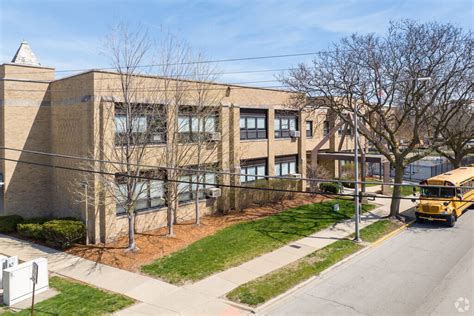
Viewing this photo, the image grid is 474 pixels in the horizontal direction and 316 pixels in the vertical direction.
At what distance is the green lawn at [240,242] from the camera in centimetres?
1384

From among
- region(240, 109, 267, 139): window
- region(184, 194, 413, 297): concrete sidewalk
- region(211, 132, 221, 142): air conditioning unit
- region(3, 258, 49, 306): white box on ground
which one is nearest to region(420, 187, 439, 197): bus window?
region(184, 194, 413, 297): concrete sidewalk

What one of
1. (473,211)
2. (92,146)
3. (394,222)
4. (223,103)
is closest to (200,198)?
(223,103)

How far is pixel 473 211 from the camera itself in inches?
973

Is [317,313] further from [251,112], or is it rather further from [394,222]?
[251,112]

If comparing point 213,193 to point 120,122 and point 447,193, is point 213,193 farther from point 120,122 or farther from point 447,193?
point 447,193

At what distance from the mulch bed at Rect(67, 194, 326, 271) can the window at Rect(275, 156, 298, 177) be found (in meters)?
5.61

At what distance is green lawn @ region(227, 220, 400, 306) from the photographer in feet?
38.4

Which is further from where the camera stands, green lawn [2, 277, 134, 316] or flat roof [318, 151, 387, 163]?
flat roof [318, 151, 387, 163]

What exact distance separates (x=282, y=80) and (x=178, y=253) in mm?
13488

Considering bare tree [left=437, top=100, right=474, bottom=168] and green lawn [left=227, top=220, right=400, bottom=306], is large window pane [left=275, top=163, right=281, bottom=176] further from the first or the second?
bare tree [left=437, top=100, right=474, bottom=168]

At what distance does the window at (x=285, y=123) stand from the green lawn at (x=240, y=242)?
20.5 ft

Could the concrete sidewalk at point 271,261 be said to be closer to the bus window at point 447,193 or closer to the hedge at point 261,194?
the bus window at point 447,193

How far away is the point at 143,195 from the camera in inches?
728

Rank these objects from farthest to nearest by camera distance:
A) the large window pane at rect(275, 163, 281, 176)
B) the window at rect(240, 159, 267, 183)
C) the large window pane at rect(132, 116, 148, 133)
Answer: the large window pane at rect(275, 163, 281, 176)
the window at rect(240, 159, 267, 183)
the large window pane at rect(132, 116, 148, 133)
